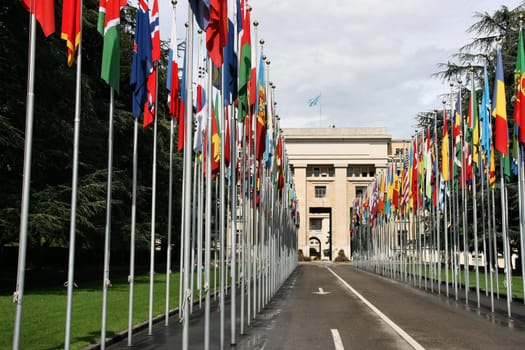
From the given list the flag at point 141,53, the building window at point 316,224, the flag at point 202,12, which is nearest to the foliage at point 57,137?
the flag at point 141,53

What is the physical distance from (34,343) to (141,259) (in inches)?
1908

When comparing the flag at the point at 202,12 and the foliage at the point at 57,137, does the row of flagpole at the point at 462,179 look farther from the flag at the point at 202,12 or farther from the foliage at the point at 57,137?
the foliage at the point at 57,137

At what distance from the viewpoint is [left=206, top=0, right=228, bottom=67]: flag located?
33.0ft

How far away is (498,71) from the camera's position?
1856 centimetres

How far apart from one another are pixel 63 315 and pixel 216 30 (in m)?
9.47

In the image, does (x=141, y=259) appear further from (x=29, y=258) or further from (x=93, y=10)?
(x=93, y=10)

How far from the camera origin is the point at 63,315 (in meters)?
16.2

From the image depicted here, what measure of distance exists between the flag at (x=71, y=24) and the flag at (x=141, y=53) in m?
2.40

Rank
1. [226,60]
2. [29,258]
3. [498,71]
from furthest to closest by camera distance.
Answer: [29,258] → [498,71] → [226,60]

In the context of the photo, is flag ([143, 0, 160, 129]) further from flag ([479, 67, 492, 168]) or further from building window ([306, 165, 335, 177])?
building window ([306, 165, 335, 177])

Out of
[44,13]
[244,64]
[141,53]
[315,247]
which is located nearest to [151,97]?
[141,53]

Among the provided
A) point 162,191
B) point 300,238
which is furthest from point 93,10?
point 300,238

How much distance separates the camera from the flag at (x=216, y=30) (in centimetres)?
1005

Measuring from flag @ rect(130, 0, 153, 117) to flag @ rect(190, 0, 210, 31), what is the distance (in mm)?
2793
